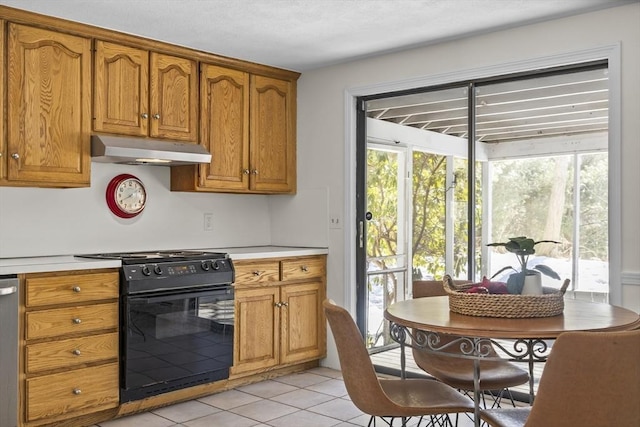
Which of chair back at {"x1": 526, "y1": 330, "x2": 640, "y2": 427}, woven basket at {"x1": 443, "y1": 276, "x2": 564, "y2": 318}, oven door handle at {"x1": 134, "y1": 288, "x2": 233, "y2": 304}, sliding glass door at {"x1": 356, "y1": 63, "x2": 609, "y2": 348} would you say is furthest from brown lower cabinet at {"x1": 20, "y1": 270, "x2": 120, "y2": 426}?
chair back at {"x1": 526, "y1": 330, "x2": 640, "y2": 427}

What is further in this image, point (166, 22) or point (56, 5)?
point (166, 22)

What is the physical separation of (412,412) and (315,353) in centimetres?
240

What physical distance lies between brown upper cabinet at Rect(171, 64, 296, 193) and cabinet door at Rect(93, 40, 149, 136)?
1.46ft

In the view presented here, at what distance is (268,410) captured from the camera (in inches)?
147

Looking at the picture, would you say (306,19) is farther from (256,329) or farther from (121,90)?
(256,329)

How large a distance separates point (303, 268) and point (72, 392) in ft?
5.92

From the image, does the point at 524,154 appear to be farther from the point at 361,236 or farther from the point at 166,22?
the point at 166,22

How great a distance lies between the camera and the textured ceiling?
3.36 m

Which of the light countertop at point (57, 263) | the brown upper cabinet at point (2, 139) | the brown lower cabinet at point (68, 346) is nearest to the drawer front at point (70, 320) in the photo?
the brown lower cabinet at point (68, 346)

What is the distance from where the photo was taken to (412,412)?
2334 millimetres

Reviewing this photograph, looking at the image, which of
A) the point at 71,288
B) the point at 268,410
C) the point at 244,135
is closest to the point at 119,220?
the point at 71,288

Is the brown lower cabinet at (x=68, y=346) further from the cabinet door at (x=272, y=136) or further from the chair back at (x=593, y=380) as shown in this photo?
the chair back at (x=593, y=380)

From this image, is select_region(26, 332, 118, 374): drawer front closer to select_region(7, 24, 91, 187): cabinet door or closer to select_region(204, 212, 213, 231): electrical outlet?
select_region(7, 24, 91, 187): cabinet door

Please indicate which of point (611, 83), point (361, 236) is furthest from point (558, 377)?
point (361, 236)
